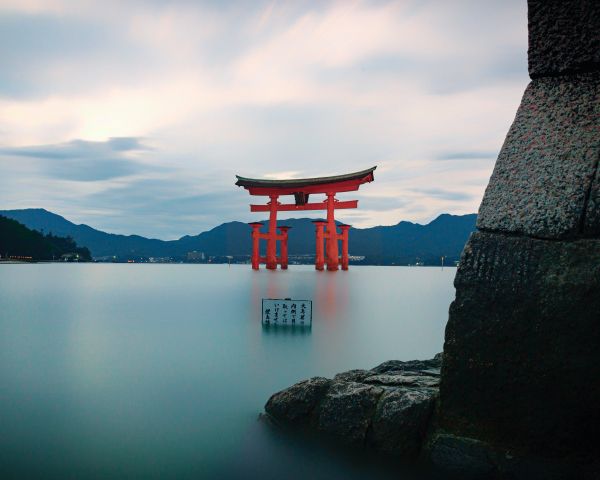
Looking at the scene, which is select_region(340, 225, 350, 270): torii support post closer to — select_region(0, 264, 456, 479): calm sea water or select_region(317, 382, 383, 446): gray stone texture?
select_region(0, 264, 456, 479): calm sea water

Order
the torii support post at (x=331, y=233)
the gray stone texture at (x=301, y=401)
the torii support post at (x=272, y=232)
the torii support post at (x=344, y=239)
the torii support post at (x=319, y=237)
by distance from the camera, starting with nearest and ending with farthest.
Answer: the gray stone texture at (x=301, y=401)
the torii support post at (x=331, y=233)
the torii support post at (x=272, y=232)
the torii support post at (x=319, y=237)
the torii support post at (x=344, y=239)

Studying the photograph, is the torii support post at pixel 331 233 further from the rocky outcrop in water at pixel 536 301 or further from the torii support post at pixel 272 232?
the rocky outcrop in water at pixel 536 301

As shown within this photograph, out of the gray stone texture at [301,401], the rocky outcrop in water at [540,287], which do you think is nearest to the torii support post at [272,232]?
the gray stone texture at [301,401]

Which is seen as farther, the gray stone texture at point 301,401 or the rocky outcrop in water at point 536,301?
the gray stone texture at point 301,401

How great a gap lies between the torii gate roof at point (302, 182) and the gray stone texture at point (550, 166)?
2709cm

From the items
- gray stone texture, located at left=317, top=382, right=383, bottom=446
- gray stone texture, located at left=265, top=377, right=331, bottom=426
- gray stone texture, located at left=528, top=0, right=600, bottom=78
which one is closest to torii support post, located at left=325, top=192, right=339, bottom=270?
gray stone texture, located at left=265, top=377, right=331, bottom=426

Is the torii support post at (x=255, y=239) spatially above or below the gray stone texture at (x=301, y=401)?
above

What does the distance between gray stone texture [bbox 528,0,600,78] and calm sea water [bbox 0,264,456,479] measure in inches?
99.2

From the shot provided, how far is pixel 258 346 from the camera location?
8.17 meters

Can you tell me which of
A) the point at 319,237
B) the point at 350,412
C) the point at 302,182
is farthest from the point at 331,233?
the point at 350,412

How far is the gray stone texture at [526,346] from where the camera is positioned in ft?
7.64

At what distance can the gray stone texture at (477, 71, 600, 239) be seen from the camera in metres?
2.40

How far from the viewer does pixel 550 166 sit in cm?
254

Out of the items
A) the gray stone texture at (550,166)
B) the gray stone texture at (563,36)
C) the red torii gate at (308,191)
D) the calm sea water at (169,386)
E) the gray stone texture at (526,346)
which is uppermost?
the red torii gate at (308,191)
